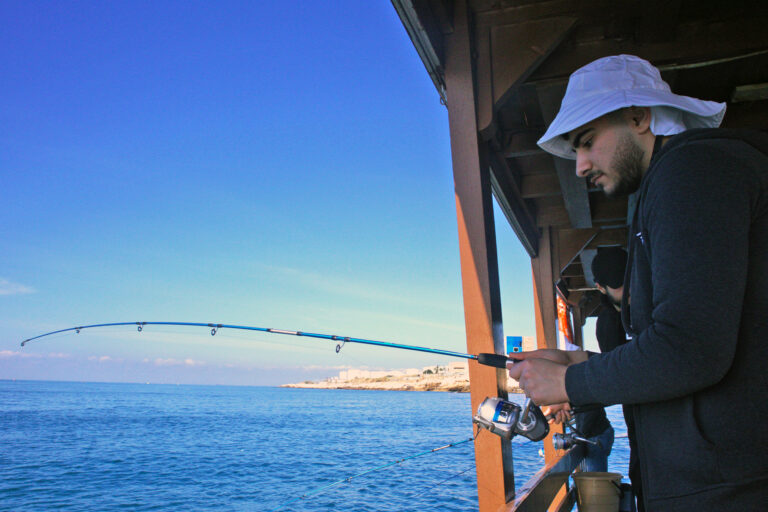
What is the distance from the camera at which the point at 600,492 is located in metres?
2.69

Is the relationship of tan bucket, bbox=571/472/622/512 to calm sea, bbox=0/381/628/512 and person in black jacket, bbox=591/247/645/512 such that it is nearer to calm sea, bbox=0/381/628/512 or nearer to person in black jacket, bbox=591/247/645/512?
person in black jacket, bbox=591/247/645/512

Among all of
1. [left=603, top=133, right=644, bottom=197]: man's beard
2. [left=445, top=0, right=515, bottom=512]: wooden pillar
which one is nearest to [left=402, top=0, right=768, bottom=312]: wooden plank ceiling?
[left=445, top=0, right=515, bottom=512]: wooden pillar

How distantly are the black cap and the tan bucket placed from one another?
0.94 metres

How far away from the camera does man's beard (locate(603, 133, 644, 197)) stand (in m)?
0.91

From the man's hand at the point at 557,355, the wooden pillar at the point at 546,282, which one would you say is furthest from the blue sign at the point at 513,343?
the man's hand at the point at 557,355

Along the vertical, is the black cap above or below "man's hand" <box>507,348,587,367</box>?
above

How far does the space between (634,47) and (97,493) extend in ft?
59.4

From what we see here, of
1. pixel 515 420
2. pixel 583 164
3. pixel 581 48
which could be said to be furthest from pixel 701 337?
pixel 581 48

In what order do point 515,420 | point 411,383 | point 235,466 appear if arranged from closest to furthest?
point 515,420 → point 235,466 → point 411,383

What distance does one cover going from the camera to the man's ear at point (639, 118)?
35.7 inches

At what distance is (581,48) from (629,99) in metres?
2.22

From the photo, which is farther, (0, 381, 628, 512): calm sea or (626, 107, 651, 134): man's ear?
(0, 381, 628, 512): calm sea

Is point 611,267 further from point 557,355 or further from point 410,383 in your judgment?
point 410,383

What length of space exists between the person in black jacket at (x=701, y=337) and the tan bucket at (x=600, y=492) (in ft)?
7.02
